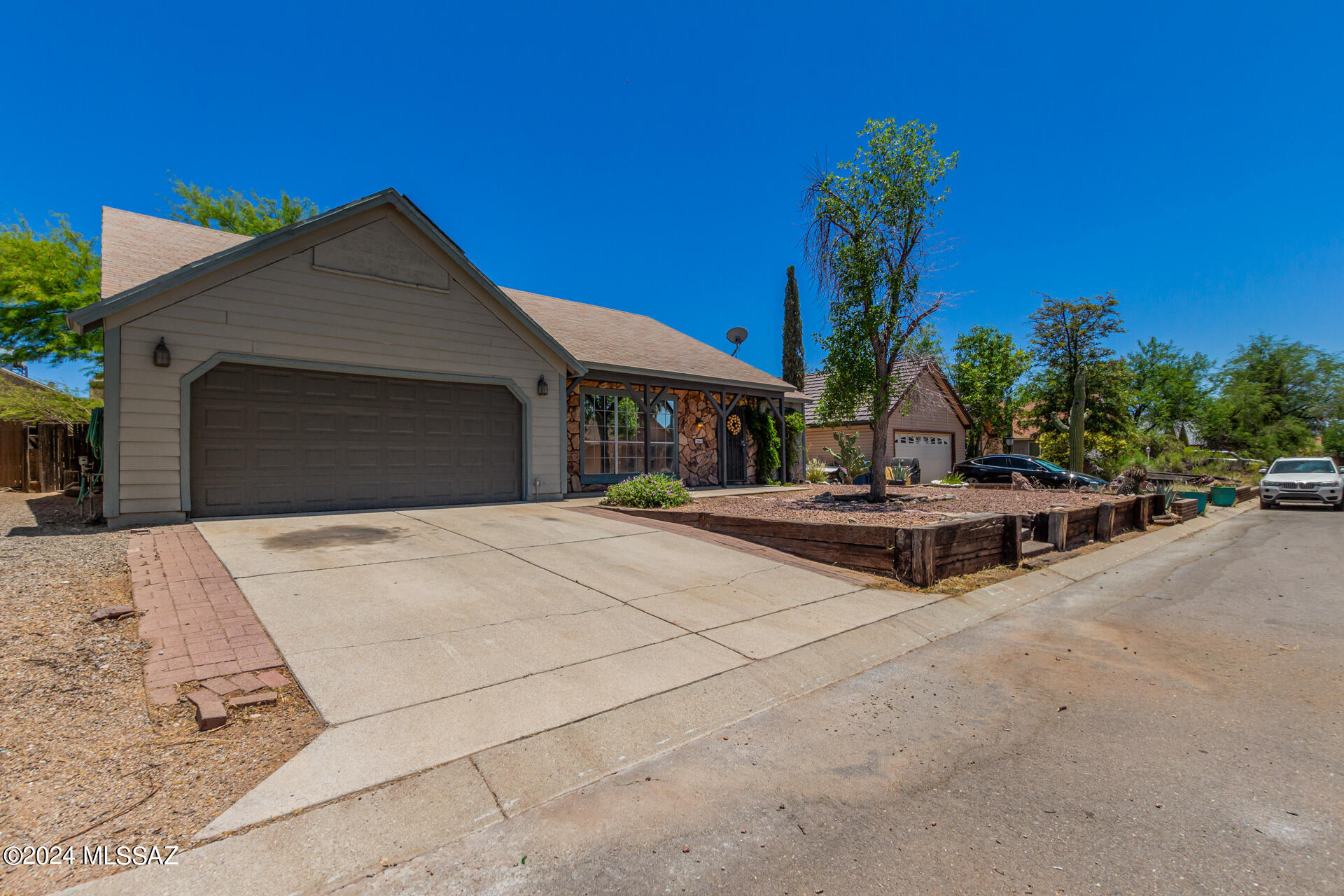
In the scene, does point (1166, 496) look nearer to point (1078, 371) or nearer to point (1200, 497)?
point (1200, 497)

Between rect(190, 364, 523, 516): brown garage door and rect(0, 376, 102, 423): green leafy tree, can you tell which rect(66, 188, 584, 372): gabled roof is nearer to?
rect(190, 364, 523, 516): brown garage door

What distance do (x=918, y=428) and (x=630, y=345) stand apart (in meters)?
16.3

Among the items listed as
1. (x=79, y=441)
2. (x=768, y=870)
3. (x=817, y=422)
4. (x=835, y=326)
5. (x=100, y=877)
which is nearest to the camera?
(x=100, y=877)

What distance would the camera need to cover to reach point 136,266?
934 centimetres

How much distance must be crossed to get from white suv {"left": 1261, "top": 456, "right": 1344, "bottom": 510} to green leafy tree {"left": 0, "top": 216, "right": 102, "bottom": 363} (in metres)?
36.6

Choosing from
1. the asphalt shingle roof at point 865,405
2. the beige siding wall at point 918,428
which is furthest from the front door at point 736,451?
the beige siding wall at point 918,428

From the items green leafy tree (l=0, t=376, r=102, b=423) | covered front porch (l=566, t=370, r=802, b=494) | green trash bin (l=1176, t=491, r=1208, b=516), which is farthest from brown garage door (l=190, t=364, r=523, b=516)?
green trash bin (l=1176, t=491, r=1208, b=516)

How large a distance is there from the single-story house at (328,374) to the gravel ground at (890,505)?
12.8 ft

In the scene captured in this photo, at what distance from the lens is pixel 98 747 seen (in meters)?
2.88

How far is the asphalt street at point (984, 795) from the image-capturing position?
2.23 metres

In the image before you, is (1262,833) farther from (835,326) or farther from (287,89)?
(287,89)

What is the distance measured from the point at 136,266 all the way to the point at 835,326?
11.9 m

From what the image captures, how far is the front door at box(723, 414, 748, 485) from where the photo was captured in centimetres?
1711

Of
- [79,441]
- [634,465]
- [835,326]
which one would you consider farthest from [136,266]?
[835,326]
